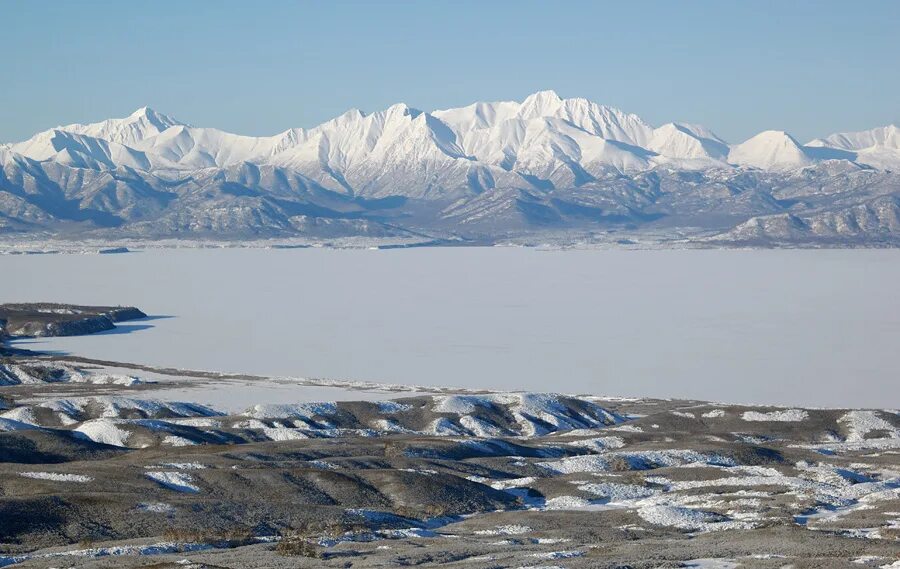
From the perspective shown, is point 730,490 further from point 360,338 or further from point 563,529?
point 360,338

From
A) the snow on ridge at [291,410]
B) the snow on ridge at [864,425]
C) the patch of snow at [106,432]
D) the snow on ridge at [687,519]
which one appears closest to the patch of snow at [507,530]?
the snow on ridge at [687,519]

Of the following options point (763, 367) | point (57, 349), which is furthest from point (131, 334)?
point (763, 367)

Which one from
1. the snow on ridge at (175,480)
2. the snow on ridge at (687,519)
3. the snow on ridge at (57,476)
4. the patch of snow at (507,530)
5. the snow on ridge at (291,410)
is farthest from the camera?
the snow on ridge at (291,410)

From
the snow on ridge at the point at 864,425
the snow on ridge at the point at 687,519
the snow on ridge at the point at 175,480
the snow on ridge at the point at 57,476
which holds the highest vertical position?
the snow on ridge at the point at 57,476

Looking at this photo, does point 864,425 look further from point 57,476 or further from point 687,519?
point 57,476

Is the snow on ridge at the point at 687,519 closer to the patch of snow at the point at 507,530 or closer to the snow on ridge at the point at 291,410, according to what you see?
the patch of snow at the point at 507,530

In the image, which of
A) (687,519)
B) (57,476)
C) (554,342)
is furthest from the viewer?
(554,342)

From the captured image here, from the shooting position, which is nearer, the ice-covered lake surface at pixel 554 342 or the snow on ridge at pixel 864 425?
the snow on ridge at pixel 864 425

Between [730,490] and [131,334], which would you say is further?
[131,334]

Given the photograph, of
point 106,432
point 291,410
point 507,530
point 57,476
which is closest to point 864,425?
point 291,410

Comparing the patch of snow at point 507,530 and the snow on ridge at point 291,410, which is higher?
the patch of snow at point 507,530

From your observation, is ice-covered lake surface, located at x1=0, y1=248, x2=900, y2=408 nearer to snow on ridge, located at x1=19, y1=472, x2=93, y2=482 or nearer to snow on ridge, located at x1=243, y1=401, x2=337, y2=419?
snow on ridge, located at x1=243, y1=401, x2=337, y2=419
